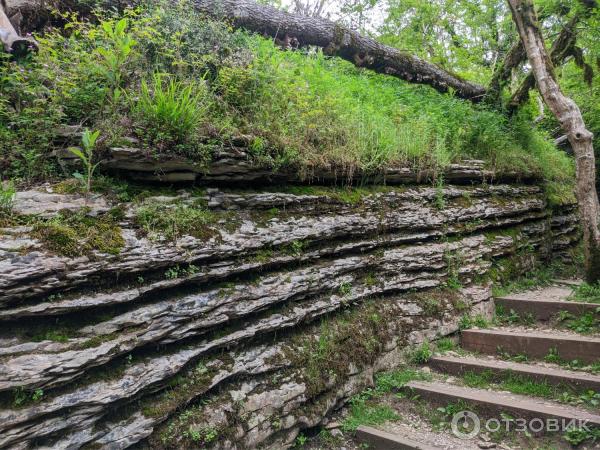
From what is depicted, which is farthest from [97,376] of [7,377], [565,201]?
[565,201]

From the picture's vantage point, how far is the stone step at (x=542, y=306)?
4.94 meters

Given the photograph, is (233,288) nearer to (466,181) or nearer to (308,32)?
(466,181)

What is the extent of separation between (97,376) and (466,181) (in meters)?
5.87

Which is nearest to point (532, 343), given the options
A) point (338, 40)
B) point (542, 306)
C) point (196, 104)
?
point (542, 306)

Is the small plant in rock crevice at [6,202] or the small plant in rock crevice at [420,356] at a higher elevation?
the small plant in rock crevice at [6,202]

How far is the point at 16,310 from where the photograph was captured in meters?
2.35

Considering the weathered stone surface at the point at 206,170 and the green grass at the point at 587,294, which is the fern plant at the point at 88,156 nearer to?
the weathered stone surface at the point at 206,170

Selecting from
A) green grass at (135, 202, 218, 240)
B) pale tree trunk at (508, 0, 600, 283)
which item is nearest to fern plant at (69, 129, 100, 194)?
green grass at (135, 202, 218, 240)

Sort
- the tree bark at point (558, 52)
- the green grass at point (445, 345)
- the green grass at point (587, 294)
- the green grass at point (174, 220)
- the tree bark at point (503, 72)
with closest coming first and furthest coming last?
the green grass at point (174, 220)
the green grass at point (445, 345)
the green grass at point (587, 294)
the tree bark at point (558, 52)
the tree bark at point (503, 72)

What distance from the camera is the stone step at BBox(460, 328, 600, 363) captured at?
4.26 m

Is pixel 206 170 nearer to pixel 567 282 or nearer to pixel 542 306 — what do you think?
pixel 542 306

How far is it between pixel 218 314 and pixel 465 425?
99.7 inches

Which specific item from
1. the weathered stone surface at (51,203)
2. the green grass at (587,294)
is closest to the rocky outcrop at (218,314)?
the weathered stone surface at (51,203)

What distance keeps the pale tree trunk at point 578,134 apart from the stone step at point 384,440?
3951 mm
